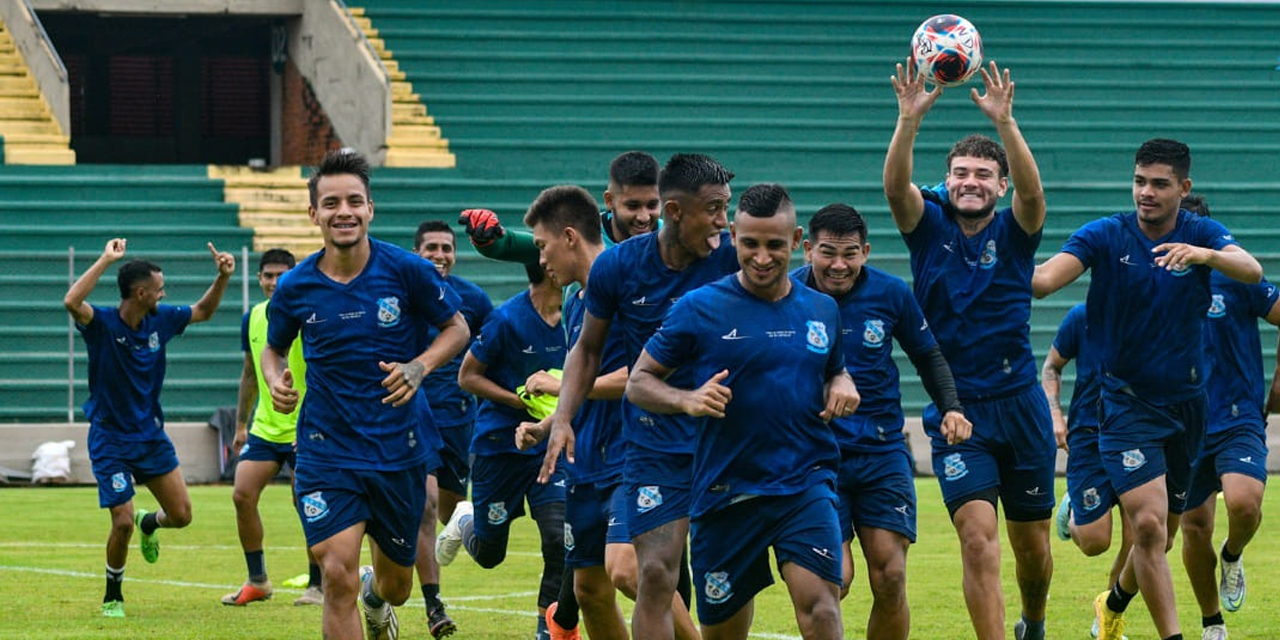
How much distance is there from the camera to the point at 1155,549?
9.04 m

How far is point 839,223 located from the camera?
8336 millimetres

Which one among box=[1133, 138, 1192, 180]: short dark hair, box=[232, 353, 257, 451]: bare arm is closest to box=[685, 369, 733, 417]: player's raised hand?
box=[1133, 138, 1192, 180]: short dark hair

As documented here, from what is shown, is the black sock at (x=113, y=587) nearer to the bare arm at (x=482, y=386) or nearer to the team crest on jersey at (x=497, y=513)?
the team crest on jersey at (x=497, y=513)

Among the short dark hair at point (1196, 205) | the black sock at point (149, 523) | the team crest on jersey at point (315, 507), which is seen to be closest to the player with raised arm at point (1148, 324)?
the short dark hair at point (1196, 205)

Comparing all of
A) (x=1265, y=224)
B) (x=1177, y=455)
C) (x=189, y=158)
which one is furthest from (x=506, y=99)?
(x=1177, y=455)

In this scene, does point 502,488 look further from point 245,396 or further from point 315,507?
point 245,396

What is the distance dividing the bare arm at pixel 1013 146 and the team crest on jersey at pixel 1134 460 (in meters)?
1.25

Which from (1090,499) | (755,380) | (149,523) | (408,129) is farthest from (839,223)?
(408,129)

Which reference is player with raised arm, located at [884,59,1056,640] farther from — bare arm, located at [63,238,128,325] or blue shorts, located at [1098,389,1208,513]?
bare arm, located at [63,238,128,325]

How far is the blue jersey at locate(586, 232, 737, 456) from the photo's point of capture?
298 inches

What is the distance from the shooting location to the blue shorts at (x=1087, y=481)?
1064 centimetres

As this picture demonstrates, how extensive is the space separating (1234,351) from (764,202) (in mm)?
5128

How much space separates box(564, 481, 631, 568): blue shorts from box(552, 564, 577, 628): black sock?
462mm

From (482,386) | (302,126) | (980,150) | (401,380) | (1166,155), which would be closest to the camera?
(401,380)
